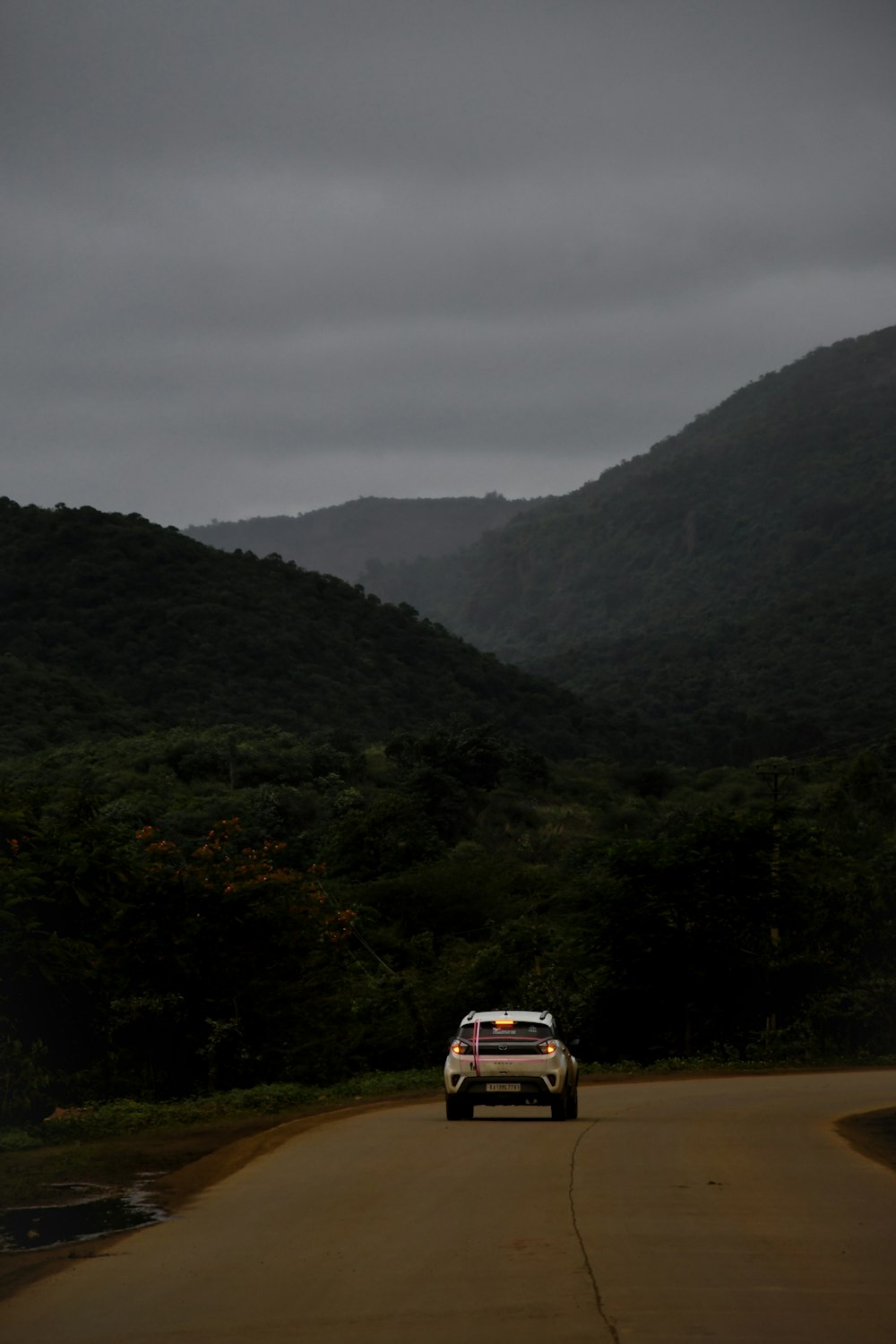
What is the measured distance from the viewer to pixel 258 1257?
1111 cm

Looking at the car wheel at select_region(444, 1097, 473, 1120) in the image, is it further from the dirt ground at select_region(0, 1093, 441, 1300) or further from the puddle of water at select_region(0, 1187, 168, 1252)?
the puddle of water at select_region(0, 1187, 168, 1252)

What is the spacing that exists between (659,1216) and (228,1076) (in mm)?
20648

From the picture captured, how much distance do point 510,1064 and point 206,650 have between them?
262 feet

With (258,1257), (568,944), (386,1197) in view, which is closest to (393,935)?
(568,944)

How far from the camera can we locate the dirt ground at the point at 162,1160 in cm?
1188

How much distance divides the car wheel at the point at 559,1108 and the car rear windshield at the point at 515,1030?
2.79 ft

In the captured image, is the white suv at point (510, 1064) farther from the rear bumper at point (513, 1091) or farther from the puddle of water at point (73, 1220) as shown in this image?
the puddle of water at point (73, 1220)

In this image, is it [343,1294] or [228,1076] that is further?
[228,1076]

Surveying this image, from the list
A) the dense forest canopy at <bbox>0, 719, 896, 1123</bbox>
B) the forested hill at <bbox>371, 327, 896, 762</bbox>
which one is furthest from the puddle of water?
the forested hill at <bbox>371, 327, 896, 762</bbox>

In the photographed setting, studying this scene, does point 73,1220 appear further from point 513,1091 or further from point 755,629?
point 755,629

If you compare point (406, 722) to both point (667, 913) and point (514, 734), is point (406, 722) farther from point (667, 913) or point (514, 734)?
point (667, 913)

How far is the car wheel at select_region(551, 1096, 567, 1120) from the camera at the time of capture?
22250 mm

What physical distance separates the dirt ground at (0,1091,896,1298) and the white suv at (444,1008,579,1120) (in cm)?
238

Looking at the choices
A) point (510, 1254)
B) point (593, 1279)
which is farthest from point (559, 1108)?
point (593, 1279)
